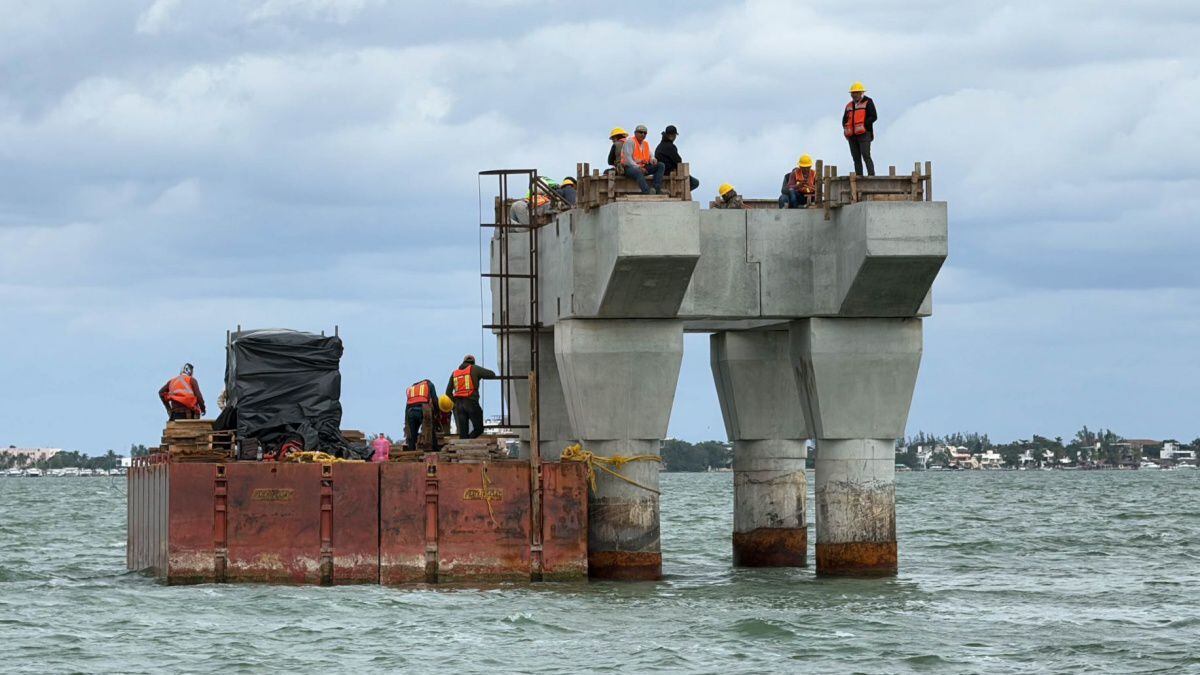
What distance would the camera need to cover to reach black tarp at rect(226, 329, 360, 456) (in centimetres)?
3375

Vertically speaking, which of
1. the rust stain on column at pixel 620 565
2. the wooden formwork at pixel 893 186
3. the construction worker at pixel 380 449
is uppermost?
the wooden formwork at pixel 893 186

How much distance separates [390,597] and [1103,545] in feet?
85.4

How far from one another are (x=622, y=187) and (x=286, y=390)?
22.8ft

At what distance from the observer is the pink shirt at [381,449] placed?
3472 centimetres

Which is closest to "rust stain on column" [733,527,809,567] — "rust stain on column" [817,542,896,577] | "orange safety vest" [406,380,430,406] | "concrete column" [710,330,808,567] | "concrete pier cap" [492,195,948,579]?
"concrete column" [710,330,808,567]

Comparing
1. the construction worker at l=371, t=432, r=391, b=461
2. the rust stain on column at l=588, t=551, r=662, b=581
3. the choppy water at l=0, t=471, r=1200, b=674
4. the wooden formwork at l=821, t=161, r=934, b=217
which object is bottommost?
the choppy water at l=0, t=471, r=1200, b=674

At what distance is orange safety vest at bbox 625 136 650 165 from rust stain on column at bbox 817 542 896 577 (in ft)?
24.1

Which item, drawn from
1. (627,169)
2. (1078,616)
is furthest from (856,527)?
(627,169)

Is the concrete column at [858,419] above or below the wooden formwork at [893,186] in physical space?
below

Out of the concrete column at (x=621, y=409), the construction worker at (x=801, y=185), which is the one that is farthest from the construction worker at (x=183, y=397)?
the construction worker at (x=801, y=185)

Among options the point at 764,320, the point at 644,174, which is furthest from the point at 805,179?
the point at 644,174

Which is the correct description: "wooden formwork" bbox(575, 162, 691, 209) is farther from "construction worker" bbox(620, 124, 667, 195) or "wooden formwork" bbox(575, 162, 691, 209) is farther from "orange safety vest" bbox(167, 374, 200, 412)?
"orange safety vest" bbox(167, 374, 200, 412)

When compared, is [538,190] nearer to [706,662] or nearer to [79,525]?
[706,662]

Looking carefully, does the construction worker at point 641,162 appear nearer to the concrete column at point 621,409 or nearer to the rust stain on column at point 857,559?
the concrete column at point 621,409
